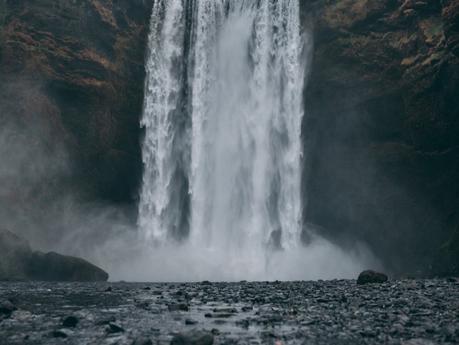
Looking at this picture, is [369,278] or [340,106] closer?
[369,278]

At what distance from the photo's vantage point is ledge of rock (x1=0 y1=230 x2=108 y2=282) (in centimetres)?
2864

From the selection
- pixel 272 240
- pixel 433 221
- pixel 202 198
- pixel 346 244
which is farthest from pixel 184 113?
pixel 433 221

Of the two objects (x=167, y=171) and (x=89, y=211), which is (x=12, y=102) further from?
(x=167, y=171)

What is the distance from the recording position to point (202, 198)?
3794cm

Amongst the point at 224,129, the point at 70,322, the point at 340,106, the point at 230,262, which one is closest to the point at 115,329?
the point at 70,322

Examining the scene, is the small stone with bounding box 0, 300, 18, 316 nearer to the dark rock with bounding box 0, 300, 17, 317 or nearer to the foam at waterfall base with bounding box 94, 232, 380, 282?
the dark rock with bounding box 0, 300, 17, 317

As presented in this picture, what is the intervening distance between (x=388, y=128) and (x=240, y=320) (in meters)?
28.9

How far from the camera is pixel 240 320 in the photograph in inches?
420

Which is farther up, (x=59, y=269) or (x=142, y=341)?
(x=59, y=269)

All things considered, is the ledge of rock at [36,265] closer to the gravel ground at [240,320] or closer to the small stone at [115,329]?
the gravel ground at [240,320]

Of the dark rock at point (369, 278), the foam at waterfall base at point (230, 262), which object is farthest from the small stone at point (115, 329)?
the foam at waterfall base at point (230, 262)

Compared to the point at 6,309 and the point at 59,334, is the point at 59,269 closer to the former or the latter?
the point at 6,309

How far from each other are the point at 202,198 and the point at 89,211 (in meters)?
9.01

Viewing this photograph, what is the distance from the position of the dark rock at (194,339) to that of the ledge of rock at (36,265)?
2226cm
